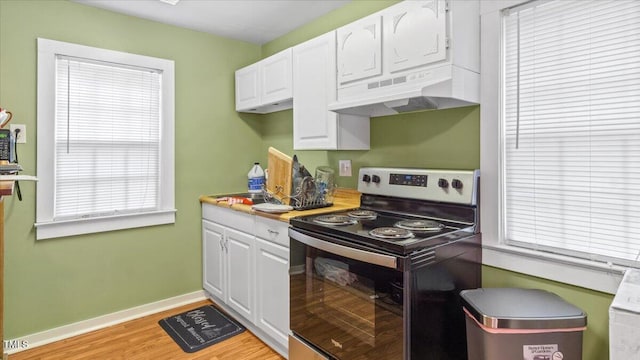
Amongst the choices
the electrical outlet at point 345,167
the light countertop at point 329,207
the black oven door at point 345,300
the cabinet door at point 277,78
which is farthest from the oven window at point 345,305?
the cabinet door at point 277,78

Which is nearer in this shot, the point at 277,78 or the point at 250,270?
the point at 250,270

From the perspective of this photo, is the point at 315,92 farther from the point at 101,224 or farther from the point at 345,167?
the point at 101,224

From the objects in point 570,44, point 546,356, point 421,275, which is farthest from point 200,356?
point 570,44

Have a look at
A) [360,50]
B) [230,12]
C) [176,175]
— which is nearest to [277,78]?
[230,12]

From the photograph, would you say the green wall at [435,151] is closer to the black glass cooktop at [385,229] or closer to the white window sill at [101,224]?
the black glass cooktop at [385,229]

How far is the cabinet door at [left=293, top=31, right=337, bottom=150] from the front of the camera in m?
2.28

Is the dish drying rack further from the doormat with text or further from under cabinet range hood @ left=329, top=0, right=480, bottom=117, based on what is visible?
the doormat with text

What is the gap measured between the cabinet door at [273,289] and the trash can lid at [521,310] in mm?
1035

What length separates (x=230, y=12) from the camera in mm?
2715

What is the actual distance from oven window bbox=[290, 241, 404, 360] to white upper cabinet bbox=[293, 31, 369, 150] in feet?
2.59

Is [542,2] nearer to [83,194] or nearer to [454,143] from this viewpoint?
[454,143]

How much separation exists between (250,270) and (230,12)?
1944 mm

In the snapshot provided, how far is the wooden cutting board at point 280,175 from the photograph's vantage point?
241cm

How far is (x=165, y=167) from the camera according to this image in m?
2.94
